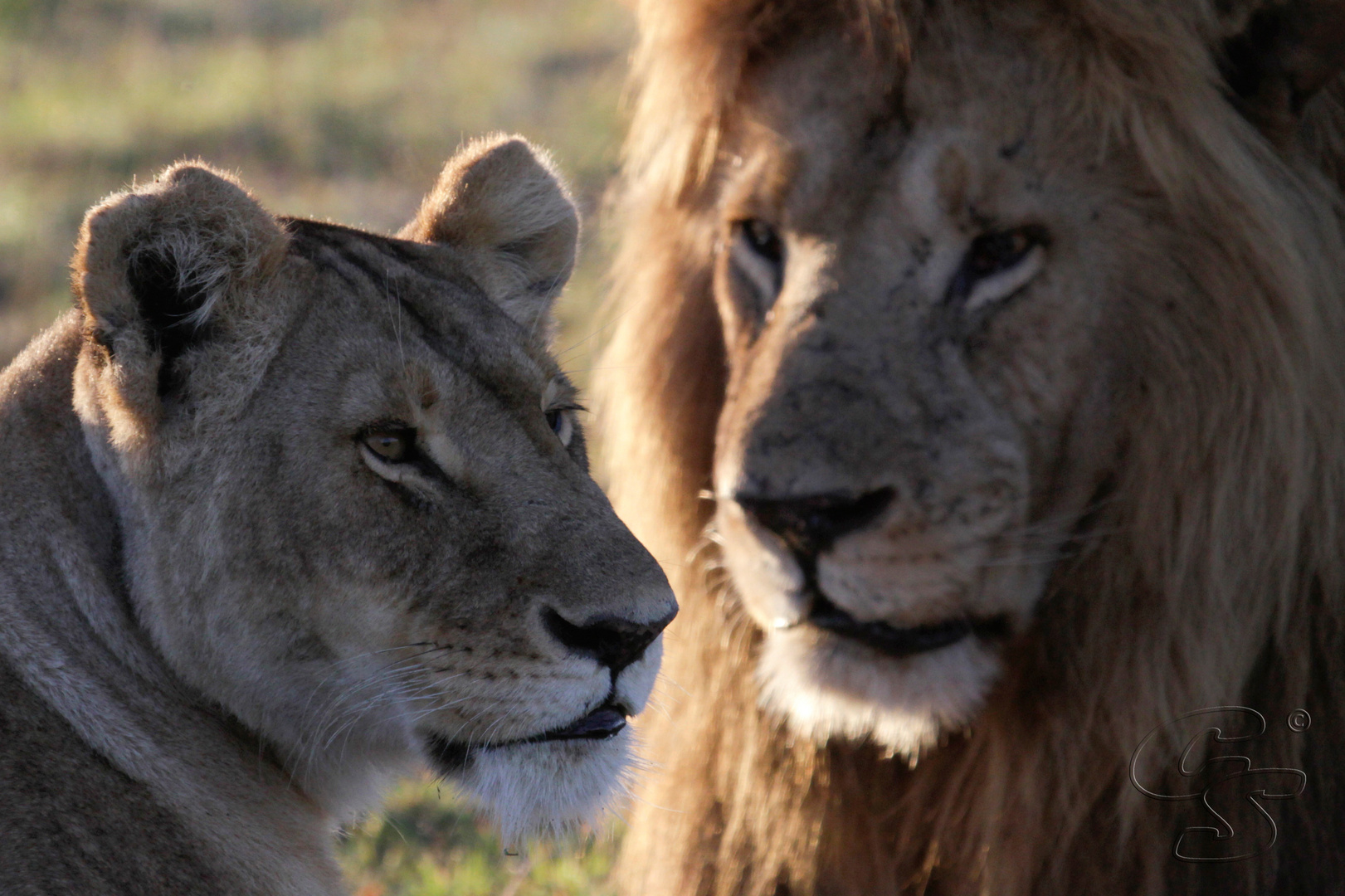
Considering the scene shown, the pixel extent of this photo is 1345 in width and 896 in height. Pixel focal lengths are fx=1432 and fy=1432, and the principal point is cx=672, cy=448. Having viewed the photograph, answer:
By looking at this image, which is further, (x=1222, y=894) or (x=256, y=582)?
(x=1222, y=894)

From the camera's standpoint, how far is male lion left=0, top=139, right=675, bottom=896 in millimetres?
2180

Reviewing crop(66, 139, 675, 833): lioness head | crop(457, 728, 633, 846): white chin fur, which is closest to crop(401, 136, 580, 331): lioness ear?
crop(66, 139, 675, 833): lioness head

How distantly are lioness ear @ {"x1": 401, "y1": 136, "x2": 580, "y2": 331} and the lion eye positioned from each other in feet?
0.84

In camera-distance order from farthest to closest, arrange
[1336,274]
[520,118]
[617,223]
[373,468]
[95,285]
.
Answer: [520,118] < [617,223] < [1336,274] < [373,468] < [95,285]

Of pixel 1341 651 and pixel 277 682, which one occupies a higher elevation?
pixel 277 682

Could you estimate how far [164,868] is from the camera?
215 centimetres

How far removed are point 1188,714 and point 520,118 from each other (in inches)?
357

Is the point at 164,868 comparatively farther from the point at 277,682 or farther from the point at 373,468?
the point at 373,468

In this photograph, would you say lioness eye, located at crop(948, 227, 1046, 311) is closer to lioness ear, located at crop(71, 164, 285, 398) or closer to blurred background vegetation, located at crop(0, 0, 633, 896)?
lioness ear, located at crop(71, 164, 285, 398)

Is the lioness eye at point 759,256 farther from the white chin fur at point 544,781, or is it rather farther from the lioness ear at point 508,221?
the white chin fur at point 544,781

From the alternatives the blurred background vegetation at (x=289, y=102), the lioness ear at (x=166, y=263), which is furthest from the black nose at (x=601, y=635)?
the blurred background vegetation at (x=289, y=102)

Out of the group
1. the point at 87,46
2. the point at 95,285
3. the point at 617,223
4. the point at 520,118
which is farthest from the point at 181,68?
the point at 95,285

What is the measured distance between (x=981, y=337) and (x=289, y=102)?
9.84 meters

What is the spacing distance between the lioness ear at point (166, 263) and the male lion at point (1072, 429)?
879mm
